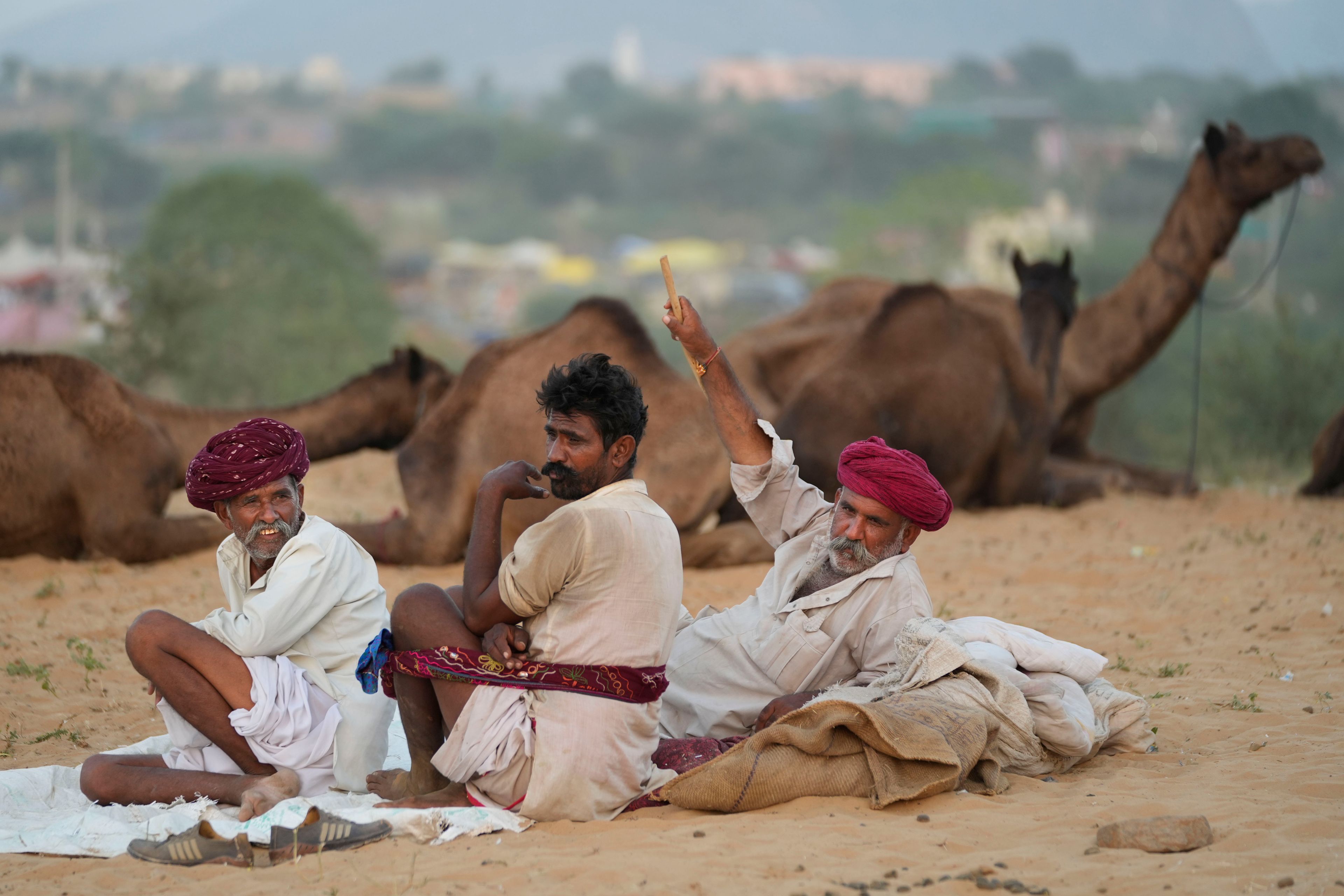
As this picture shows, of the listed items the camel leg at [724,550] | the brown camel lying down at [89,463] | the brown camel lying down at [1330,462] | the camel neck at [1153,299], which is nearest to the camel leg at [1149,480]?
the camel neck at [1153,299]

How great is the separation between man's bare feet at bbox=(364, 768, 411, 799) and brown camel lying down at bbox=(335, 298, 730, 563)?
132 inches

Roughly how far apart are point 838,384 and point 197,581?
3.77 m

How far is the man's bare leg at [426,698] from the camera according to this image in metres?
3.80

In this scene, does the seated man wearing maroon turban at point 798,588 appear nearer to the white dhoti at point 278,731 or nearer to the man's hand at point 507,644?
the man's hand at point 507,644

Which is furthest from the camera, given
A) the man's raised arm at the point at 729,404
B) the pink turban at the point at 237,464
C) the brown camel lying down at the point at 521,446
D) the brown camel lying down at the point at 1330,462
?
the brown camel lying down at the point at 1330,462

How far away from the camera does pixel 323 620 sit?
4156 mm

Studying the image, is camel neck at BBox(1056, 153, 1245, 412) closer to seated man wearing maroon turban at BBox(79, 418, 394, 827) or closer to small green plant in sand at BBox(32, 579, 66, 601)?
small green plant in sand at BBox(32, 579, 66, 601)

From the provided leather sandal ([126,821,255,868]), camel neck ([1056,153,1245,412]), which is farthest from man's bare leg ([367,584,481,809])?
camel neck ([1056,153,1245,412])

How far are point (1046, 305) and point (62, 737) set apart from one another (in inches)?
279

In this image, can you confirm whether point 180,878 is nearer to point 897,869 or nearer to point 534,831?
point 534,831

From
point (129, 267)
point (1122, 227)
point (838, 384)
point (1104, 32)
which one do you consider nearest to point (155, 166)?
point (1122, 227)

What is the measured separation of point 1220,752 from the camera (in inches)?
174

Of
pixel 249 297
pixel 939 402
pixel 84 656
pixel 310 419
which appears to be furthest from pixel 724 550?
pixel 249 297

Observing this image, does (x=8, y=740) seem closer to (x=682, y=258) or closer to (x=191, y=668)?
(x=191, y=668)
